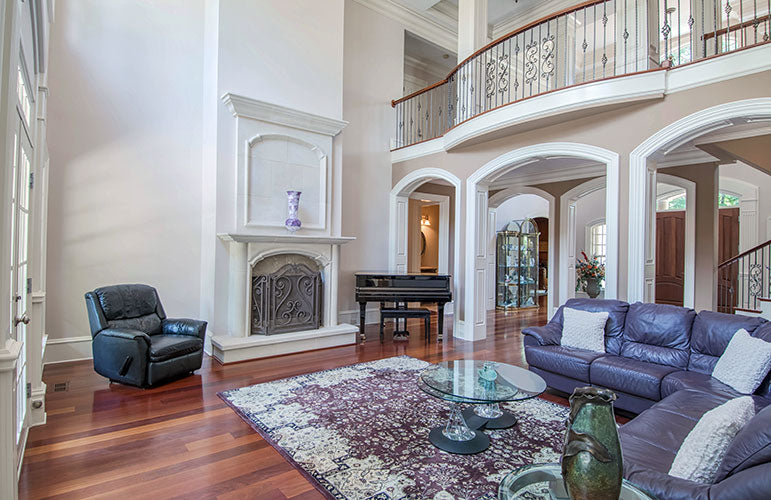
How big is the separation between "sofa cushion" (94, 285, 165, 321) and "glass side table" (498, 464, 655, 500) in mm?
4268

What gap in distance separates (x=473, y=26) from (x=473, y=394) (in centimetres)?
594

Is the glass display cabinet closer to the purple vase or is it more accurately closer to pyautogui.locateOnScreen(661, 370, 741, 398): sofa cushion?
the purple vase

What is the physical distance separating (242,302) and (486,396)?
3.51 meters

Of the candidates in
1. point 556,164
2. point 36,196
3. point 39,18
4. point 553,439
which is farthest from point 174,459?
point 556,164

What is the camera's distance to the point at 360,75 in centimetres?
739

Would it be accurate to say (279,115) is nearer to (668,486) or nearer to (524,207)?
(668,486)

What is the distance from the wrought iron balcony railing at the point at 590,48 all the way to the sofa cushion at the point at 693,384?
3035mm

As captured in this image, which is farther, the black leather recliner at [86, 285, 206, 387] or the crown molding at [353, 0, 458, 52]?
the crown molding at [353, 0, 458, 52]

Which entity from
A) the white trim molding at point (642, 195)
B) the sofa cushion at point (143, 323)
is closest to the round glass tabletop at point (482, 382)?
the white trim molding at point (642, 195)

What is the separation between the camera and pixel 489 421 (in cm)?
326

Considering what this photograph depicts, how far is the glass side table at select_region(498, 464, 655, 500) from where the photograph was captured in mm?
1439

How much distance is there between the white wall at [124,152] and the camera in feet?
15.6

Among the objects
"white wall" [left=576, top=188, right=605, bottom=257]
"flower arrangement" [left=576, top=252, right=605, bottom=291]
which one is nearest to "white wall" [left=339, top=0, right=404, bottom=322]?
"flower arrangement" [left=576, top=252, right=605, bottom=291]

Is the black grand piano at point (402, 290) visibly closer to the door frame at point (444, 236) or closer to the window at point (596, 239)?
the door frame at point (444, 236)
